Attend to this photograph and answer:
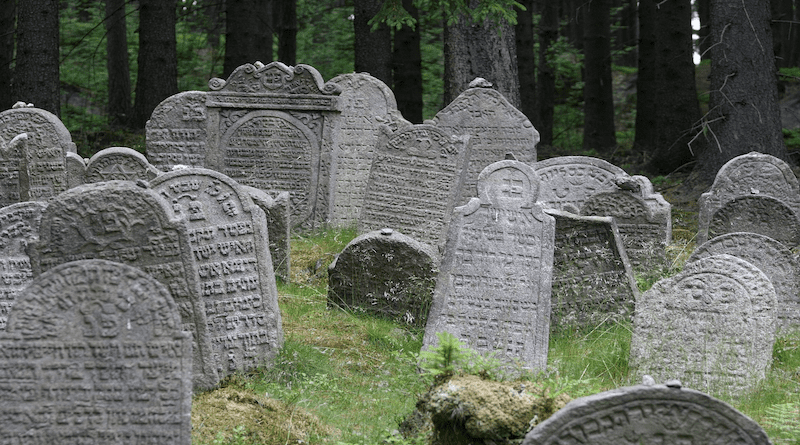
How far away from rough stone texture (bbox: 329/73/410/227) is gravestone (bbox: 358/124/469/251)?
31.8 inches

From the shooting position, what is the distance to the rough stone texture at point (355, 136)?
10.8 metres

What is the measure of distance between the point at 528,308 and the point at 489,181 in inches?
37.5

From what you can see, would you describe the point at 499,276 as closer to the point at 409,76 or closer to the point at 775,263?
the point at 775,263

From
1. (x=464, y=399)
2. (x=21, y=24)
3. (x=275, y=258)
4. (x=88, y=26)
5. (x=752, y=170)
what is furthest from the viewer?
(x=88, y=26)

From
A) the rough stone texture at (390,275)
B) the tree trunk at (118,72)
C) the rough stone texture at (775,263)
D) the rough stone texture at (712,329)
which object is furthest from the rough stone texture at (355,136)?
the tree trunk at (118,72)

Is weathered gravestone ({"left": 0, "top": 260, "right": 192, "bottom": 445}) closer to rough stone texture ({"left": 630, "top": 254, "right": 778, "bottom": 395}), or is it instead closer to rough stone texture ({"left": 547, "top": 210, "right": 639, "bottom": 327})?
rough stone texture ({"left": 630, "top": 254, "right": 778, "bottom": 395})

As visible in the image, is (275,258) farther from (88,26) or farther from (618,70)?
(618,70)

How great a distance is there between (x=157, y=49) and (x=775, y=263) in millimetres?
11127

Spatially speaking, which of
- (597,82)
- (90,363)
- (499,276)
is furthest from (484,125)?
(597,82)

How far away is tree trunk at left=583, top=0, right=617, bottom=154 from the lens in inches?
789

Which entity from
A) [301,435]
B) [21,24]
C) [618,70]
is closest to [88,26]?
[21,24]

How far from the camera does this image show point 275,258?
8016 millimetres

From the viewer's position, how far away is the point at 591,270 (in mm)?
7215

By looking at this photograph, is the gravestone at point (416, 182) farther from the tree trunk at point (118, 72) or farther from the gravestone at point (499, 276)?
the tree trunk at point (118, 72)
